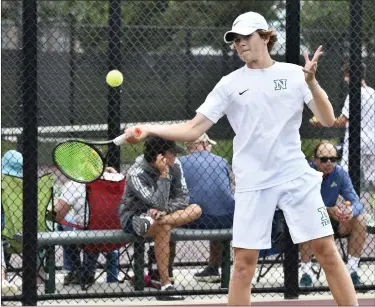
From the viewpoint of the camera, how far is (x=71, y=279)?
7688mm

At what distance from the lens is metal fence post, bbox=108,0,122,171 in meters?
7.53

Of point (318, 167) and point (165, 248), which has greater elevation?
point (318, 167)

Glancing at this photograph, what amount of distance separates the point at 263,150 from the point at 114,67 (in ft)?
6.94

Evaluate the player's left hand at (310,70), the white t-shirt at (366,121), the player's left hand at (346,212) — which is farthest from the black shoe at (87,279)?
the player's left hand at (310,70)

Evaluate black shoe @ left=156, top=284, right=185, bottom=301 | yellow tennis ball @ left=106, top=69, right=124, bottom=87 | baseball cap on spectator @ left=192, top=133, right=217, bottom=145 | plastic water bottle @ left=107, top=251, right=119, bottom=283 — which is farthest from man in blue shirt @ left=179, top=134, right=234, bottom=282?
yellow tennis ball @ left=106, top=69, right=124, bottom=87

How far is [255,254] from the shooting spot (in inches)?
227

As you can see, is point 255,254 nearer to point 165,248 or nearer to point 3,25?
point 165,248

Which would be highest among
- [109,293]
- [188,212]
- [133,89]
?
[133,89]

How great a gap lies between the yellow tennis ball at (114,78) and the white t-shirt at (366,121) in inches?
60.4

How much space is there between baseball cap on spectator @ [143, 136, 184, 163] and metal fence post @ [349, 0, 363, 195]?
1192 millimetres

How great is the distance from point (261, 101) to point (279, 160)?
0.30 m

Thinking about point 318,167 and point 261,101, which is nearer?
point 261,101

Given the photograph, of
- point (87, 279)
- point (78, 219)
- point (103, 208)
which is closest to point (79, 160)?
point (103, 208)

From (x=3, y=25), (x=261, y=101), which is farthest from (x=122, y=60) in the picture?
(x=261, y=101)
